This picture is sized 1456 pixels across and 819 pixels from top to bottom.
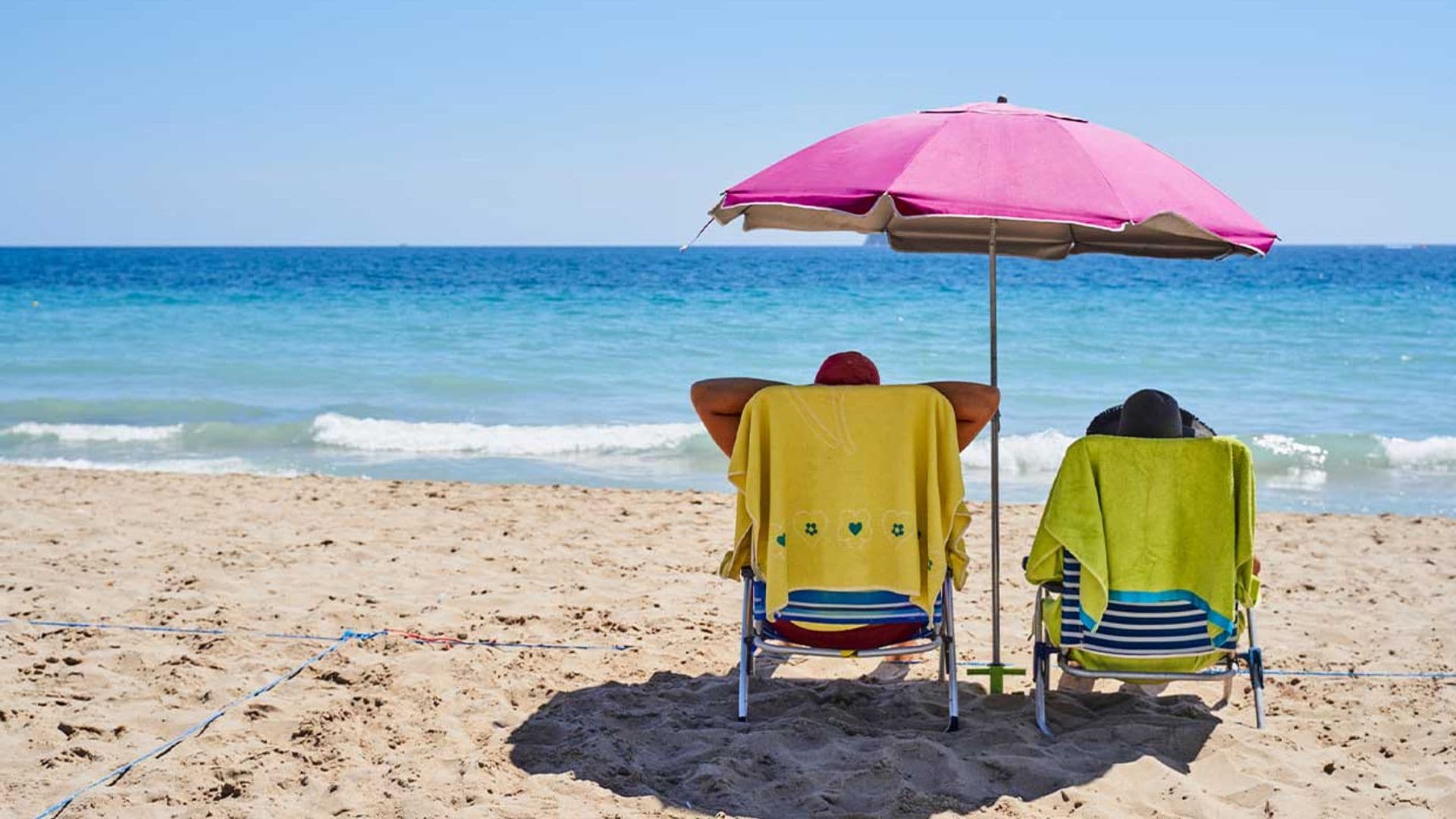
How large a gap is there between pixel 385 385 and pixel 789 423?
1172 cm

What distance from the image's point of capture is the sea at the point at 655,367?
10273 mm

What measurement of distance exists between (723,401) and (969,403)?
74 centimetres

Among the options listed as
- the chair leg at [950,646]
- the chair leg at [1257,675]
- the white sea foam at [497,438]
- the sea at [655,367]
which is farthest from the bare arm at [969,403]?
the white sea foam at [497,438]

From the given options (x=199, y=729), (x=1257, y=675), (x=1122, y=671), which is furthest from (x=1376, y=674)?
(x=199, y=729)

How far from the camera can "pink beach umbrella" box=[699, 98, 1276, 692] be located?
11.6 ft

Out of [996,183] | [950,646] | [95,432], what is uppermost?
[996,183]

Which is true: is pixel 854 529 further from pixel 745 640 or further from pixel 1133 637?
pixel 1133 637

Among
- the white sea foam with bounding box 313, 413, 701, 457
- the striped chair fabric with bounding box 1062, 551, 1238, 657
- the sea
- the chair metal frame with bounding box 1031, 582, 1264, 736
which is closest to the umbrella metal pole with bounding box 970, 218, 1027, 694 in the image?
the chair metal frame with bounding box 1031, 582, 1264, 736

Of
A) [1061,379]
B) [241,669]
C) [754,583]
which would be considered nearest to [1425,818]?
[754,583]

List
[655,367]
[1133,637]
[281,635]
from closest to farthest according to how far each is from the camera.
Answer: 1. [1133,637]
2. [281,635]
3. [655,367]

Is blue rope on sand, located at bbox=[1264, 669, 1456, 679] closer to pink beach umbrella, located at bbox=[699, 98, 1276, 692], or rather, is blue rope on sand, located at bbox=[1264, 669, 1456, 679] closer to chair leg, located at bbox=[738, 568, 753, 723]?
pink beach umbrella, located at bbox=[699, 98, 1276, 692]

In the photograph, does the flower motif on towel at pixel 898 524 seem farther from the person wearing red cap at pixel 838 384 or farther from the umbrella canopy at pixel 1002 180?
the umbrella canopy at pixel 1002 180

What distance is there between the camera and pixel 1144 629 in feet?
12.6

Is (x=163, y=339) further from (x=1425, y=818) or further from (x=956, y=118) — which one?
(x=1425, y=818)
